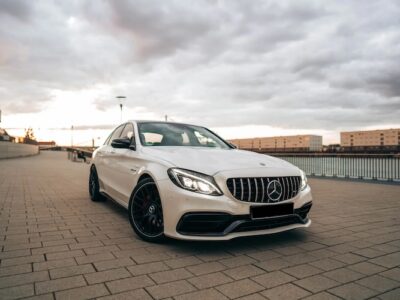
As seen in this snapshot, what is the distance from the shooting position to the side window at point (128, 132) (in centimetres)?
508

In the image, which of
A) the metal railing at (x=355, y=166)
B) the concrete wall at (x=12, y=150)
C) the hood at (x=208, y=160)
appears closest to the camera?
the hood at (x=208, y=160)

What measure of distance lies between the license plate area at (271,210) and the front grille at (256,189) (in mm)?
63

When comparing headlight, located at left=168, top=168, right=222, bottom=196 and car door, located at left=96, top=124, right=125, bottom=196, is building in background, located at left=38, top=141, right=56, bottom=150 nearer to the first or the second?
car door, located at left=96, top=124, right=125, bottom=196

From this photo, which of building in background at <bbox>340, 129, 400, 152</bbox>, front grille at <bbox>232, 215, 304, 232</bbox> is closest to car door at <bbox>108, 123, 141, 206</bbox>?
front grille at <bbox>232, 215, 304, 232</bbox>

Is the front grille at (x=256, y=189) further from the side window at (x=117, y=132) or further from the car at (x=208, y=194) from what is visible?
the side window at (x=117, y=132)

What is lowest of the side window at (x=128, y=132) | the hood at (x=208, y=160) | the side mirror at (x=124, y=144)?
the hood at (x=208, y=160)

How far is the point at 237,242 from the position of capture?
12.5ft

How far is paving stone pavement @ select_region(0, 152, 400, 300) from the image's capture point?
252cm

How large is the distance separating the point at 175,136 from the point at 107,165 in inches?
61.6

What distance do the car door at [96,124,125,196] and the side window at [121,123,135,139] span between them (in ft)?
0.79

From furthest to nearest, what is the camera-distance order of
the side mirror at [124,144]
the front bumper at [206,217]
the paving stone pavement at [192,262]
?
the side mirror at [124,144], the front bumper at [206,217], the paving stone pavement at [192,262]

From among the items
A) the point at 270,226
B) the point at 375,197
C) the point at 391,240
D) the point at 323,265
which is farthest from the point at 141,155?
the point at 375,197

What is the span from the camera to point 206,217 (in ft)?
10.6

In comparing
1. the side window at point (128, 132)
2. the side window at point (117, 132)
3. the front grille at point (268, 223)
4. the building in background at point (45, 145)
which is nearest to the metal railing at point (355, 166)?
the front grille at point (268, 223)
